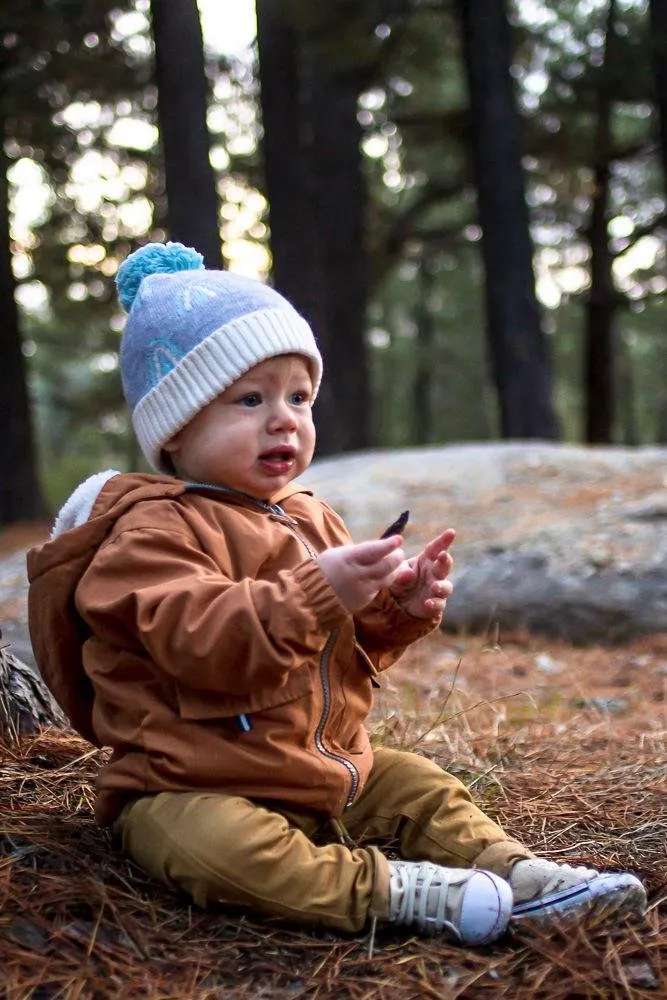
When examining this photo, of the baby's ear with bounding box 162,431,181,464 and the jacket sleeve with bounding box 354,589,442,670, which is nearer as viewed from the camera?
the baby's ear with bounding box 162,431,181,464

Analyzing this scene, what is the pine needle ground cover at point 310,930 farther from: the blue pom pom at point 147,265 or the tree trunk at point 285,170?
the tree trunk at point 285,170

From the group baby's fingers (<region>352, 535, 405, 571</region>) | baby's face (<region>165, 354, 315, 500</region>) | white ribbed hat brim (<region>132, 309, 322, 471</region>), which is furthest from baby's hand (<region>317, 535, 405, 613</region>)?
white ribbed hat brim (<region>132, 309, 322, 471</region>)

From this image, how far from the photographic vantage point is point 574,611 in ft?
16.8

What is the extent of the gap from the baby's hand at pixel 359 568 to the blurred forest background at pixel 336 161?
622cm

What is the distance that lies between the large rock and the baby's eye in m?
3.14

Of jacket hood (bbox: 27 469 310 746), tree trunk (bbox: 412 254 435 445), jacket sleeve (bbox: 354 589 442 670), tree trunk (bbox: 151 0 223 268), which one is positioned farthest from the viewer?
tree trunk (bbox: 412 254 435 445)

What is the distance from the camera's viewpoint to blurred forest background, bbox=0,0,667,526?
30.1ft

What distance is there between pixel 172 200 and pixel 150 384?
625 cm

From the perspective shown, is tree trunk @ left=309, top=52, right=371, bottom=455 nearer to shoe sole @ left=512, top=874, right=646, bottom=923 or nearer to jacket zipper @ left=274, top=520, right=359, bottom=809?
jacket zipper @ left=274, top=520, right=359, bottom=809

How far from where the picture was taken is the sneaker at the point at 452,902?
5.98 feet

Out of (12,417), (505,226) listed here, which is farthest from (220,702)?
(12,417)

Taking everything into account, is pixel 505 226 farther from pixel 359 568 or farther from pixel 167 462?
pixel 359 568

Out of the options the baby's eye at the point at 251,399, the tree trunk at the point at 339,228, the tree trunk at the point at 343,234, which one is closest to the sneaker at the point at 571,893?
the baby's eye at the point at 251,399

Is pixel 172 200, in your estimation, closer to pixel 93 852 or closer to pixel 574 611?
pixel 574 611
